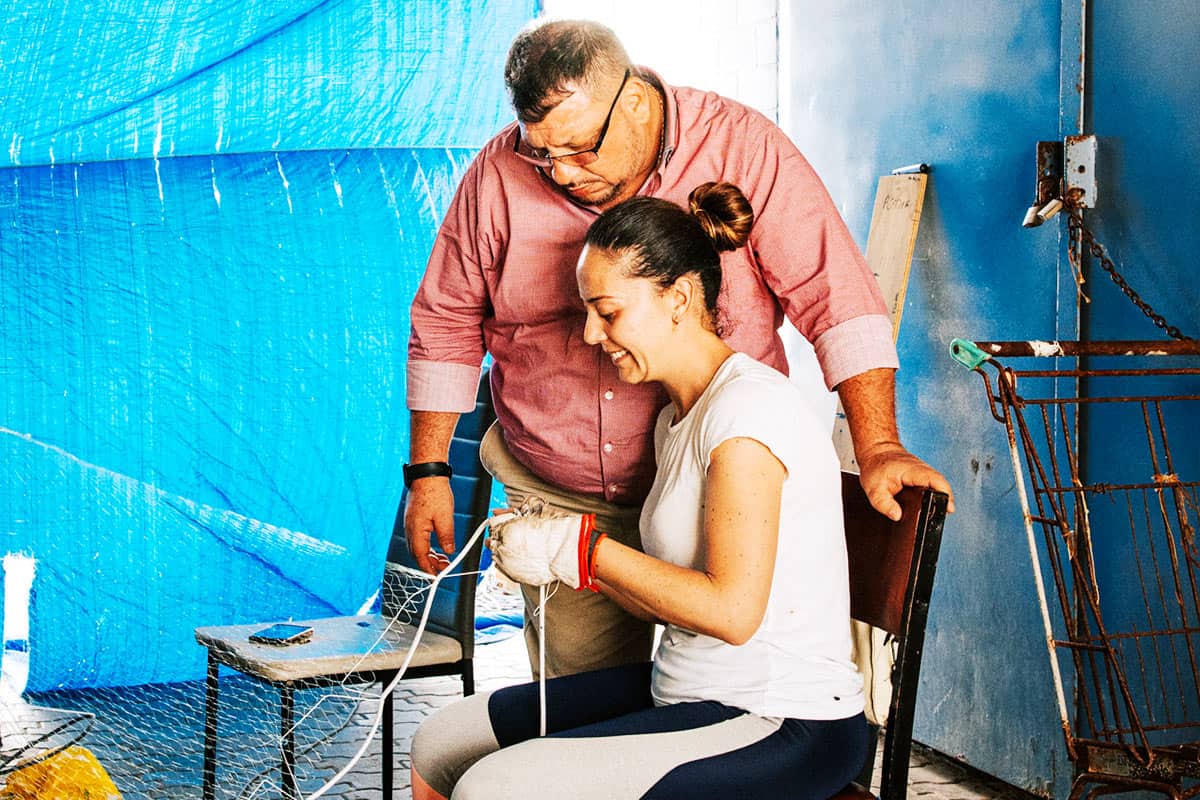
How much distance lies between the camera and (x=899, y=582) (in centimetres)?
177

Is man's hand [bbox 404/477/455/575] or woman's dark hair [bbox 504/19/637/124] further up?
woman's dark hair [bbox 504/19/637/124]

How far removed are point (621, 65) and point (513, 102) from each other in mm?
173

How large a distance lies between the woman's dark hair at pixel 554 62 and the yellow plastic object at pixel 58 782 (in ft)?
4.41

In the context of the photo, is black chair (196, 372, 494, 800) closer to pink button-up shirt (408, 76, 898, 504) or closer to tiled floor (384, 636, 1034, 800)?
tiled floor (384, 636, 1034, 800)

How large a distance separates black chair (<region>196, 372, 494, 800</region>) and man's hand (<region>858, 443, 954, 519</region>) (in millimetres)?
1214

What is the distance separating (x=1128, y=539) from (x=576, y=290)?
1.37 meters

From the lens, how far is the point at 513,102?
2.03 meters

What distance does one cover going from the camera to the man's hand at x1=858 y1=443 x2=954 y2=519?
1.75 metres

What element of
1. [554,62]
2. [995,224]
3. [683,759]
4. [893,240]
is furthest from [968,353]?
[893,240]

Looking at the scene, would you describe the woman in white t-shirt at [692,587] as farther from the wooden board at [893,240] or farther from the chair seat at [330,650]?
the wooden board at [893,240]

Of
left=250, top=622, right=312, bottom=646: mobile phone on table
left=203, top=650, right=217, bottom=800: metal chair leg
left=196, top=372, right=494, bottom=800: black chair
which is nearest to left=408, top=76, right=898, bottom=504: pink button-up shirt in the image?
left=196, top=372, right=494, bottom=800: black chair

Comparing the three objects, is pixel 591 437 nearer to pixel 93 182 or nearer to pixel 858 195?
pixel 858 195

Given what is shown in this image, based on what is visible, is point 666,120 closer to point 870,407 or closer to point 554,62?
point 554,62

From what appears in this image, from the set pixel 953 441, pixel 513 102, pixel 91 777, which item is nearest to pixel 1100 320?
pixel 953 441
